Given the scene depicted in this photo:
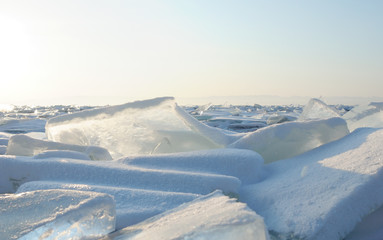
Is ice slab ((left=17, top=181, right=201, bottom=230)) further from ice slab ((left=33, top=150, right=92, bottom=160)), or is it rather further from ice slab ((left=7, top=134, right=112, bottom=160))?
ice slab ((left=7, top=134, right=112, bottom=160))

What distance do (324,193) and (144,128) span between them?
1.20 metres

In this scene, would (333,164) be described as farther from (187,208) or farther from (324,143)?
(187,208)

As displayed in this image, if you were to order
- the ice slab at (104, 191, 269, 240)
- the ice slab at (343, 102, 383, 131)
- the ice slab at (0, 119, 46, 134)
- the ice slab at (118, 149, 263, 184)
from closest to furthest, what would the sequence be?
Answer: the ice slab at (104, 191, 269, 240)
the ice slab at (118, 149, 263, 184)
the ice slab at (343, 102, 383, 131)
the ice slab at (0, 119, 46, 134)

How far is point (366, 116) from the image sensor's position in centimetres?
214

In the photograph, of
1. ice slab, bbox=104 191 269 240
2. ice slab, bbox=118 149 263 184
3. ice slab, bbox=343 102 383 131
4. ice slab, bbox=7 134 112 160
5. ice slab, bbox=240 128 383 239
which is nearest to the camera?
ice slab, bbox=104 191 269 240

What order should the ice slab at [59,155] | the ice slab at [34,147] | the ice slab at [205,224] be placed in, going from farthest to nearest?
1. the ice slab at [34,147]
2. the ice slab at [59,155]
3. the ice slab at [205,224]

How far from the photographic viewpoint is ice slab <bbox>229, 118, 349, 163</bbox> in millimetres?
1596

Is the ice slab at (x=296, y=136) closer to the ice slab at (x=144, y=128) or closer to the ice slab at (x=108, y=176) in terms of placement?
the ice slab at (x=144, y=128)

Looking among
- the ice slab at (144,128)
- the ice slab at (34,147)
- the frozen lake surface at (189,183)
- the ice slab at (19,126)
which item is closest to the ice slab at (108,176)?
the frozen lake surface at (189,183)

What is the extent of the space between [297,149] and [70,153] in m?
1.10

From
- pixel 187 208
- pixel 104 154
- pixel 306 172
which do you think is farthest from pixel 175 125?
pixel 187 208

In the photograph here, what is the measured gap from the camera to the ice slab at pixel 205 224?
0.57 metres

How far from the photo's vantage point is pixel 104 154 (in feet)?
5.73

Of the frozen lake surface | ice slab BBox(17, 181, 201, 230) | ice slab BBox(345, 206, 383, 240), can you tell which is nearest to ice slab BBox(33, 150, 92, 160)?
the frozen lake surface
